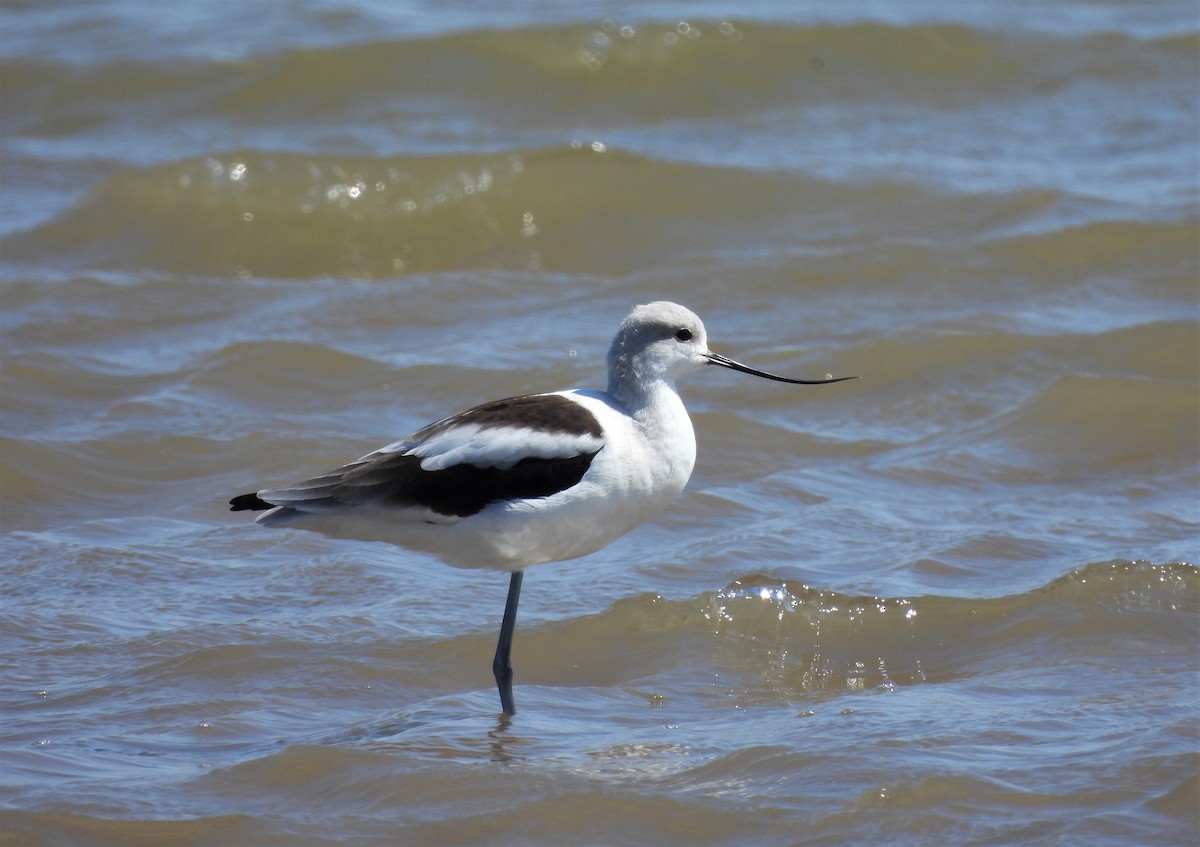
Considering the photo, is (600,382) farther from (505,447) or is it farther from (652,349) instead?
(505,447)

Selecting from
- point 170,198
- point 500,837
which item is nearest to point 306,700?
point 500,837

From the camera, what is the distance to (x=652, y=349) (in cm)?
522

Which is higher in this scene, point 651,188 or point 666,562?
point 651,188

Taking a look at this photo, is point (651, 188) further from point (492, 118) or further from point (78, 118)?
point (78, 118)

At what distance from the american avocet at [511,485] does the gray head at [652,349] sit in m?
0.05

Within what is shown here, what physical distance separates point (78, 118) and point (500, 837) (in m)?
9.60

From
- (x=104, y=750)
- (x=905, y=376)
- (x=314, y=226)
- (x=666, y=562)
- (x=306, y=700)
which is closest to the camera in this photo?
(x=104, y=750)

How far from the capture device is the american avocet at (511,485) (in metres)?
4.90

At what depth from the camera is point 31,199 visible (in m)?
10.9

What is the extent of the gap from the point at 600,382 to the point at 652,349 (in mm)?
2857

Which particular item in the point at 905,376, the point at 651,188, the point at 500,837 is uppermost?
the point at 651,188

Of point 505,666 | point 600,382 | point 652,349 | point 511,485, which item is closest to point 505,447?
point 511,485

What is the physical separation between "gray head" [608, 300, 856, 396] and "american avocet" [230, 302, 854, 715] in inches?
1.9

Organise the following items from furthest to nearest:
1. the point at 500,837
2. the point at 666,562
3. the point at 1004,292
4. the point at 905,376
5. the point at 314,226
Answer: the point at 314,226 < the point at 1004,292 < the point at 905,376 < the point at 666,562 < the point at 500,837
